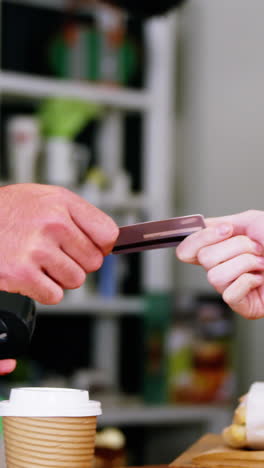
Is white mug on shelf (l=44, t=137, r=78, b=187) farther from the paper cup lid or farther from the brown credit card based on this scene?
the paper cup lid

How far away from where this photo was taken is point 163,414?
2.73 m

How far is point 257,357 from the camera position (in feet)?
9.66

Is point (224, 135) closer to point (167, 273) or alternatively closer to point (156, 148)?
point (156, 148)

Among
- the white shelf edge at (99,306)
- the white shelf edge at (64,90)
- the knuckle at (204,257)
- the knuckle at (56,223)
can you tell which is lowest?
the white shelf edge at (99,306)

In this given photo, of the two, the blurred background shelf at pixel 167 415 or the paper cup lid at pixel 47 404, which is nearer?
the paper cup lid at pixel 47 404

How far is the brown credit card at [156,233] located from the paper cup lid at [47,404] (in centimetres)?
26

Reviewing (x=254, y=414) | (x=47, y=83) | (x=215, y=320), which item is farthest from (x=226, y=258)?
(x=47, y=83)

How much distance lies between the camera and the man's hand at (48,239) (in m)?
0.97

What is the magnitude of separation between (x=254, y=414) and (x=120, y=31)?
2.10 metres

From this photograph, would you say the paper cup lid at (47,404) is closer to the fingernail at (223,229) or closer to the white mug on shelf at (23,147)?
the fingernail at (223,229)

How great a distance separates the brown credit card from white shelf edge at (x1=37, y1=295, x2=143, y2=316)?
171cm

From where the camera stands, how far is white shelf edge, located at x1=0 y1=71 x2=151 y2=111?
2.75m

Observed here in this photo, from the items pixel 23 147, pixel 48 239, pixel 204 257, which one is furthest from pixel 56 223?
pixel 23 147

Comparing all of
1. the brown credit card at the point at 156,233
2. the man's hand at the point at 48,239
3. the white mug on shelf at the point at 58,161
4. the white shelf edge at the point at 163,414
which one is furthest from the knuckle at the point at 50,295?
the white mug on shelf at the point at 58,161
